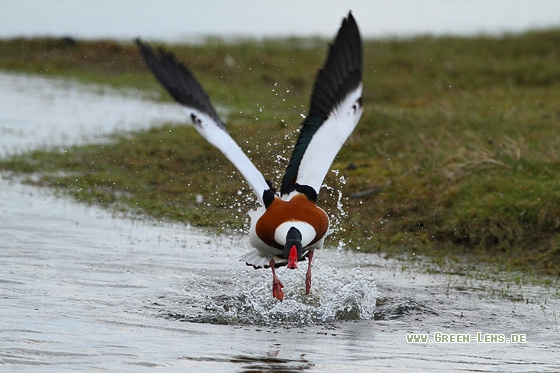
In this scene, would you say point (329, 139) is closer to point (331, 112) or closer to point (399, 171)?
point (331, 112)

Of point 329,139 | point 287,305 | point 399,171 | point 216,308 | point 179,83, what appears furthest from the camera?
point 399,171

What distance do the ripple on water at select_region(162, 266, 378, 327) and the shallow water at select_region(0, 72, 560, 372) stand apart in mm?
13

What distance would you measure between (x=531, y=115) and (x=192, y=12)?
56.9 feet

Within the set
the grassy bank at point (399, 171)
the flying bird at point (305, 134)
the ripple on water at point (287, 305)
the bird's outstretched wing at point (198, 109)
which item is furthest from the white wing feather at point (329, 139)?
the grassy bank at point (399, 171)

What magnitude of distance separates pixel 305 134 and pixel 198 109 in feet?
2.48

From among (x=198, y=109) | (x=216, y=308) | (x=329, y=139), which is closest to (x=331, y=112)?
(x=329, y=139)

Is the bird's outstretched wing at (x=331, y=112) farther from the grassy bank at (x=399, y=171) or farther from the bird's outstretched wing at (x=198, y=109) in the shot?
the grassy bank at (x=399, y=171)

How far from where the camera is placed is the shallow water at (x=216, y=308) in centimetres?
502

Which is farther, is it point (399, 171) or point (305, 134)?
point (399, 171)

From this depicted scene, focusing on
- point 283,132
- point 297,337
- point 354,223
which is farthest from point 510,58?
point 297,337

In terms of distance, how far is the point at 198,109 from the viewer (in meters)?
6.55

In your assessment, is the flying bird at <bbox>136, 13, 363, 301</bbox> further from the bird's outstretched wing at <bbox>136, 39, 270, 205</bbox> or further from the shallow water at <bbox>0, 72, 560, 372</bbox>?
the shallow water at <bbox>0, 72, 560, 372</bbox>

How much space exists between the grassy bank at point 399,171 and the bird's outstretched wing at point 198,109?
6.56 feet

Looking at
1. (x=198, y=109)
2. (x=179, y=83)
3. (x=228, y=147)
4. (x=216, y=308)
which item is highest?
(x=179, y=83)
